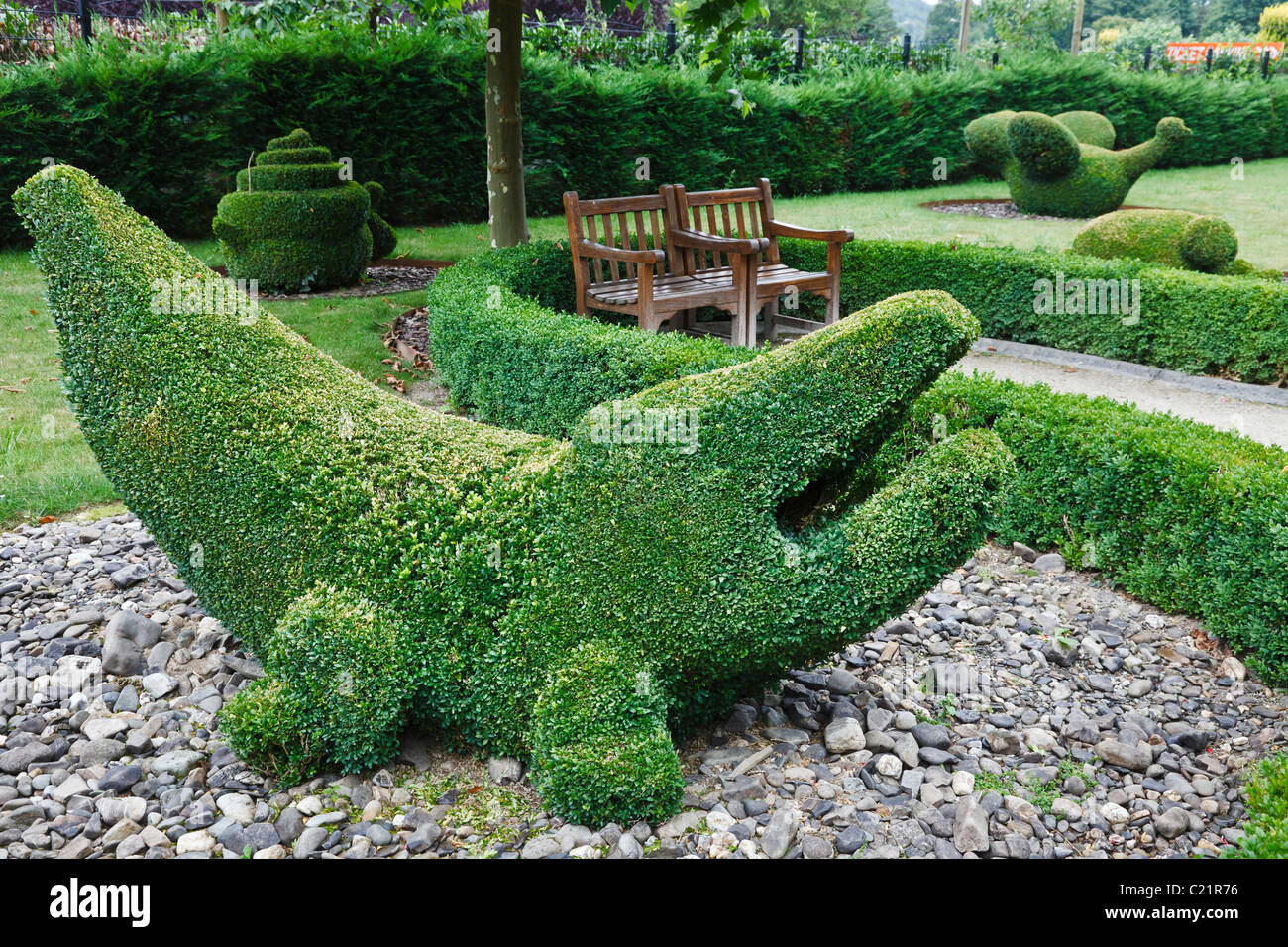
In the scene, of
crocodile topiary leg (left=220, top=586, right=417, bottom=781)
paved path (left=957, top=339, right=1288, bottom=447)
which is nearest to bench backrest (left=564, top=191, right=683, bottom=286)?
paved path (left=957, top=339, right=1288, bottom=447)

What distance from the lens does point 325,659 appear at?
3.21m

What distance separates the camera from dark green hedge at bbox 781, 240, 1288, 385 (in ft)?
26.8

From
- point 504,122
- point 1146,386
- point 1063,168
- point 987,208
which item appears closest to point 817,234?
point 1146,386

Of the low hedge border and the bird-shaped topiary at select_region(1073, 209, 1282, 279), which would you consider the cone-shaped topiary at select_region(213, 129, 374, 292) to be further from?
the bird-shaped topiary at select_region(1073, 209, 1282, 279)

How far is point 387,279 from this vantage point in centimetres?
1242

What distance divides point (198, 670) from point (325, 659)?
137 centimetres

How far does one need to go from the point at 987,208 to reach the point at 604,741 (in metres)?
18.7

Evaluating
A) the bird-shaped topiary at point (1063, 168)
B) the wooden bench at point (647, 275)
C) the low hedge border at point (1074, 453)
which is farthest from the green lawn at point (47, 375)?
the bird-shaped topiary at point (1063, 168)

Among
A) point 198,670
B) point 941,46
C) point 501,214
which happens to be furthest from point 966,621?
point 941,46

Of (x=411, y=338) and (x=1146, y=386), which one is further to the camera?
(x=411, y=338)

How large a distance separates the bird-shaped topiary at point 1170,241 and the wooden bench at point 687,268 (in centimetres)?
279

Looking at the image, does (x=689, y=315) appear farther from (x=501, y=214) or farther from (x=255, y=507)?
(x=255, y=507)

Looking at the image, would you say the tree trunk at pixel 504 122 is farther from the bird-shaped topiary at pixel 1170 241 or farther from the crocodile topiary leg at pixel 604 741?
the crocodile topiary leg at pixel 604 741

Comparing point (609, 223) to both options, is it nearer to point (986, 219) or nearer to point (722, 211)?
point (722, 211)
